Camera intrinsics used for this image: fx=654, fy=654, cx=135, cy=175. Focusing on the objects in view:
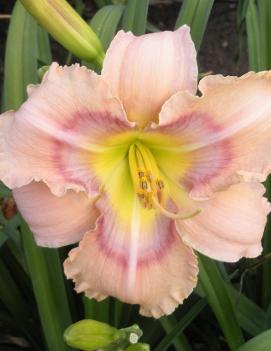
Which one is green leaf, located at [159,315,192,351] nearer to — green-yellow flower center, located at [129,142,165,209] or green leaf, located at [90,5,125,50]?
green-yellow flower center, located at [129,142,165,209]

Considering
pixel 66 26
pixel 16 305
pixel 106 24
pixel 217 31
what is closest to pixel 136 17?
pixel 106 24

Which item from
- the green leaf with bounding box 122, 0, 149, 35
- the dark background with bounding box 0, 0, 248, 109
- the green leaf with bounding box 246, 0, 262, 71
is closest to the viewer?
the green leaf with bounding box 122, 0, 149, 35

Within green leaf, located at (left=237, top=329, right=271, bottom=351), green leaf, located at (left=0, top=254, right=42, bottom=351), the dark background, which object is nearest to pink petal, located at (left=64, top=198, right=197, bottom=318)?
green leaf, located at (left=237, top=329, right=271, bottom=351)

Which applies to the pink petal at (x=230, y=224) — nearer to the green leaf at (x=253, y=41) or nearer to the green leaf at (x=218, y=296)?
the green leaf at (x=218, y=296)

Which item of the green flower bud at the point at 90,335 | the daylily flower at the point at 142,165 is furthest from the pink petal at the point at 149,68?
the green flower bud at the point at 90,335

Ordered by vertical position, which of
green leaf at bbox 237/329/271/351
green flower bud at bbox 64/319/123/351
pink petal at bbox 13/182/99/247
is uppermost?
pink petal at bbox 13/182/99/247

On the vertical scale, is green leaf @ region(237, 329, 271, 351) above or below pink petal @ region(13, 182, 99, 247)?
below

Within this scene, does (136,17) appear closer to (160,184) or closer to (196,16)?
(196,16)

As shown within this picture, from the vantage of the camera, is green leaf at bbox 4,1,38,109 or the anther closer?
the anther
